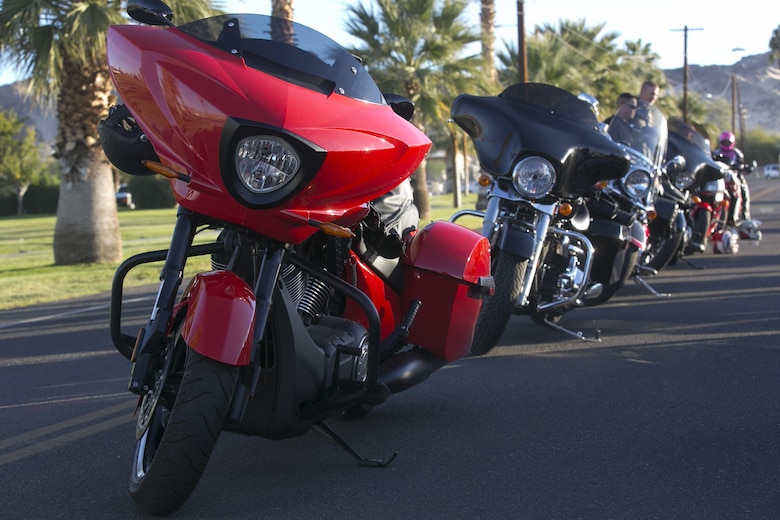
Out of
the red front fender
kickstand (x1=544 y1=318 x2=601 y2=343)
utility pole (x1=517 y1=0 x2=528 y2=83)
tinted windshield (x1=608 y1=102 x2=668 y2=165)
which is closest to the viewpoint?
the red front fender

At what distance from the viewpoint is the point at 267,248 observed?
347 cm

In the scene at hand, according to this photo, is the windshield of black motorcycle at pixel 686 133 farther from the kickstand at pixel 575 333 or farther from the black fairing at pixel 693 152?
the kickstand at pixel 575 333

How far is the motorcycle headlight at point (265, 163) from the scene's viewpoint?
10.5ft

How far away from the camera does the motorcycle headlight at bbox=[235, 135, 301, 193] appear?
321 cm

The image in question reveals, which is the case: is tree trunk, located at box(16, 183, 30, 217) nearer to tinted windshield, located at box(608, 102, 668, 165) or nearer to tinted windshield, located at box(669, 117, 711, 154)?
tinted windshield, located at box(669, 117, 711, 154)

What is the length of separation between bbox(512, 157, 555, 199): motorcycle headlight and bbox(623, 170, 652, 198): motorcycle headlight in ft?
5.95

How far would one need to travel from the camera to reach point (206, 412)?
3.19 metres

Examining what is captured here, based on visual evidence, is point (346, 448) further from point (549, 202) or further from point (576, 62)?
point (576, 62)

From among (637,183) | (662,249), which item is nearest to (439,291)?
(637,183)

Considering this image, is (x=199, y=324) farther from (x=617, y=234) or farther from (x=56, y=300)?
(x=56, y=300)

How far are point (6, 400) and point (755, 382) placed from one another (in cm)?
429

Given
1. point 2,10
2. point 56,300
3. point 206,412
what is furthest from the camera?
point 2,10

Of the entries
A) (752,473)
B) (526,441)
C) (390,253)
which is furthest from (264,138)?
(752,473)

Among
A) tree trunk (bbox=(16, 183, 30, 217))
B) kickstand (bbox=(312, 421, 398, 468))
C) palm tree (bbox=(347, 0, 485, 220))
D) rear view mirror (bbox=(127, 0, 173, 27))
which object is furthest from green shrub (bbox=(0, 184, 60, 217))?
rear view mirror (bbox=(127, 0, 173, 27))
